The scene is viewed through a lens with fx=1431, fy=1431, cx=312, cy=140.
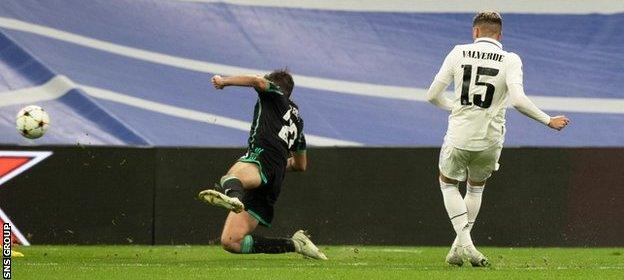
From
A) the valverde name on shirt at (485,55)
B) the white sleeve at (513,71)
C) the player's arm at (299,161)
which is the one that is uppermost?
the valverde name on shirt at (485,55)

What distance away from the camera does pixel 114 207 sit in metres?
14.8

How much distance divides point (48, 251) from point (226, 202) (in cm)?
365

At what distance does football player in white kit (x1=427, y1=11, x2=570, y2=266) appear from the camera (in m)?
10.3

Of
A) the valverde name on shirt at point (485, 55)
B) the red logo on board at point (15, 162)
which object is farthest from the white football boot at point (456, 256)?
the red logo on board at point (15, 162)

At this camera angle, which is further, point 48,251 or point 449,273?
point 48,251

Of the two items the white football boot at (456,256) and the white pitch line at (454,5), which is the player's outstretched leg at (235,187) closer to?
the white football boot at (456,256)

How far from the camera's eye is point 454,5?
18.2 meters

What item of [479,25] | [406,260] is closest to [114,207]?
[406,260]

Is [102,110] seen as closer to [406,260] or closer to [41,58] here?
[41,58]

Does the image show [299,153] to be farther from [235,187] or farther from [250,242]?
[235,187]

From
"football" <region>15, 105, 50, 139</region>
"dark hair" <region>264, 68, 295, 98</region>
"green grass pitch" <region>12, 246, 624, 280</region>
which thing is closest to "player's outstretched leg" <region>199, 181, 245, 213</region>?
"green grass pitch" <region>12, 246, 624, 280</region>

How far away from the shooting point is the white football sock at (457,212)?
409 inches

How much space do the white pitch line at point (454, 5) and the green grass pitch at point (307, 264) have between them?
15.4 feet

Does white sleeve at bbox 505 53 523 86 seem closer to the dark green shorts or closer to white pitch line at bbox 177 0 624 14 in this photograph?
the dark green shorts
